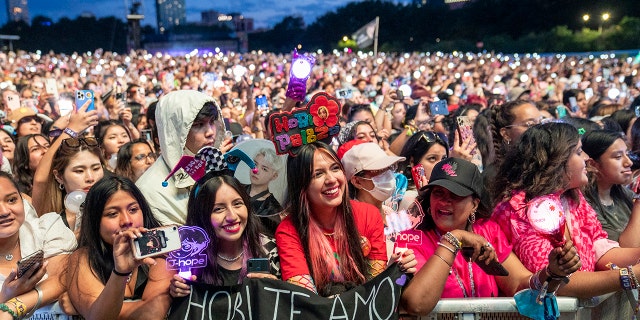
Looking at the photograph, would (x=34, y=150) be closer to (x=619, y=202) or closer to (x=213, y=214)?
(x=213, y=214)

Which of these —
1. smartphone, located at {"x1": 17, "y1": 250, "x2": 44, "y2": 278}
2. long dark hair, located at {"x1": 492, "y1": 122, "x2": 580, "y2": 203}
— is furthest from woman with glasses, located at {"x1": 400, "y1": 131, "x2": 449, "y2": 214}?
smartphone, located at {"x1": 17, "y1": 250, "x2": 44, "y2": 278}

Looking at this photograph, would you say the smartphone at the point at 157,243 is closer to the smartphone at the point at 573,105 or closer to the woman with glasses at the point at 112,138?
the woman with glasses at the point at 112,138

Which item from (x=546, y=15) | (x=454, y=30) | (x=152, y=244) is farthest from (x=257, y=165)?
(x=454, y=30)

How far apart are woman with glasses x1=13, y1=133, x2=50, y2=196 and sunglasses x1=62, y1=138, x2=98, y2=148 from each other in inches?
46.0

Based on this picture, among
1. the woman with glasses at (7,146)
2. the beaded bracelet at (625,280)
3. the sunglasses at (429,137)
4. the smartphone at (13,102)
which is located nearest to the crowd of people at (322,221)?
the beaded bracelet at (625,280)

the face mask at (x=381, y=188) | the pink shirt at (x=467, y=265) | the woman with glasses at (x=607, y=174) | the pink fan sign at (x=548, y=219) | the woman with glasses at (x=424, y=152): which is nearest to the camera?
the pink fan sign at (x=548, y=219)

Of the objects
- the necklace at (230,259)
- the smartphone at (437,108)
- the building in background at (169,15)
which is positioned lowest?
the necklace at (230,259)

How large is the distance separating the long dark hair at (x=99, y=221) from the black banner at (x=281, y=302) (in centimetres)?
46

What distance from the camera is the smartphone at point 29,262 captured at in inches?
114

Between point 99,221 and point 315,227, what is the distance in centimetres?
97

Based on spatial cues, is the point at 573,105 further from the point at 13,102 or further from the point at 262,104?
the point at 13,102

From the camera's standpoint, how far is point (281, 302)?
306 centimetres

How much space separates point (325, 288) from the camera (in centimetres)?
321

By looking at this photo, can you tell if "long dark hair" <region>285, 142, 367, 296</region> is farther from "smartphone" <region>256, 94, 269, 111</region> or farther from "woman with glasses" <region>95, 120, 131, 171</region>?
"smartphone" <region>256, 94, 269, 111</region>
